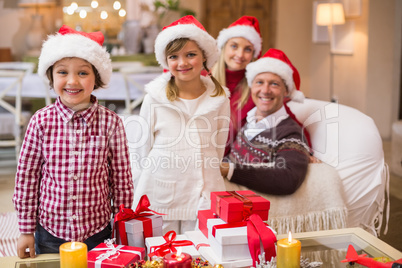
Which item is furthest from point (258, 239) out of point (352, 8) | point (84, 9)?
point (84, 9)

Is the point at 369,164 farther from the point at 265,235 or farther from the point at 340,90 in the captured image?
the point at 340,90

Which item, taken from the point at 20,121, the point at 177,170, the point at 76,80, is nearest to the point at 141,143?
the point at 177,170

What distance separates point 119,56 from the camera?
5676 millimetres

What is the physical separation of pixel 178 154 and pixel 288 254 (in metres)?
0.76

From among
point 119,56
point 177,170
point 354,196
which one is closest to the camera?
point 177,170

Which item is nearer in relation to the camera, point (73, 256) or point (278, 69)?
point (73, 256)

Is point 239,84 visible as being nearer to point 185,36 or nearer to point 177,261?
point 185,36

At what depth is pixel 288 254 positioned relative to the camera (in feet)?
4.28

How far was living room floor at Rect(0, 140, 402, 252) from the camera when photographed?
2.60m

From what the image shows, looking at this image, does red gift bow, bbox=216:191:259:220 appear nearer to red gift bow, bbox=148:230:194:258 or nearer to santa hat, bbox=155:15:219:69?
red gift bow, bbox=148:230:194:258

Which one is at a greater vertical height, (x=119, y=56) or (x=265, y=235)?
(x=119, y=56)

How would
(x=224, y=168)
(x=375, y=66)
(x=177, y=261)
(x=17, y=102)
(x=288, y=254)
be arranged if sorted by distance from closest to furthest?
(x=177, y=261) → (x=288, y=254) → (x=224, y=168) → (x=17, y=102) → (x=375, y=66)

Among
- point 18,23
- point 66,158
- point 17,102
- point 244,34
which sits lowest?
point 66,158

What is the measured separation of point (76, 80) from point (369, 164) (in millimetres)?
1442
